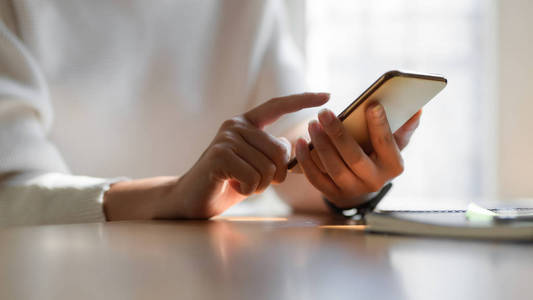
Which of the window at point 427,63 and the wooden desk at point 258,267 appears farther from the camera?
the window at point 427,63

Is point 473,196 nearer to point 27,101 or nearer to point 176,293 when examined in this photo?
point 27,101

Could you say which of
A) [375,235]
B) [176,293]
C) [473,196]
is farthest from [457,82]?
[176,293]

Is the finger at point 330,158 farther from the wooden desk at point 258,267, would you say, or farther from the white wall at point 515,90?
the white wall at point 515,90

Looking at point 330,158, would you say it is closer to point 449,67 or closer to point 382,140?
point 382,140

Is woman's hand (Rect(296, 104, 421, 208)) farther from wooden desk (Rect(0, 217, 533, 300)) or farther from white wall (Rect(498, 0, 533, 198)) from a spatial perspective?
white wall (Rect(498, 0, 533, 198))

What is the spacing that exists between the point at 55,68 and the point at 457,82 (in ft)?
11.5

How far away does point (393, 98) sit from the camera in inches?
25.7

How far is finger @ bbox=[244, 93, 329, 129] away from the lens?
743mm

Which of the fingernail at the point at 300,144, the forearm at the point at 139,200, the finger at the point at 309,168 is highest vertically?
the fingernail at the point at 300,144

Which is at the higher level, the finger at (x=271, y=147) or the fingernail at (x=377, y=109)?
the fingernail at (x=377, y=109)

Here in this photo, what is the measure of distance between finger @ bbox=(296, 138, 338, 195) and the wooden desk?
235 millimetres

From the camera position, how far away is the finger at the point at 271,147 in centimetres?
71

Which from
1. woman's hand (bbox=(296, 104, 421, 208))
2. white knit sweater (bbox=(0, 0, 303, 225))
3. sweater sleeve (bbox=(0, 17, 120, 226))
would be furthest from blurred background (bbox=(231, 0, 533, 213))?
woman's hand (bbox=(296, 104, 421, 208))

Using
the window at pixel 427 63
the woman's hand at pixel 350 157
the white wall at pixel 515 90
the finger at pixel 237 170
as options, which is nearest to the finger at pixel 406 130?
the woman's hand at pixel 350 157
